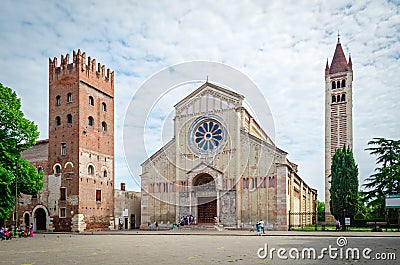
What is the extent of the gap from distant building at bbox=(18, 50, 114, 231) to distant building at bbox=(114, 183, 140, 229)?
3.34 ft

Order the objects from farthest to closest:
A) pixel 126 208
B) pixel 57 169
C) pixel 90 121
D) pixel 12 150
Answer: pixel 126 208 < pixel 90 121 < pixel 57 169 < pixel 12 150

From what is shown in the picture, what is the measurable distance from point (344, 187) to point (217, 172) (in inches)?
510

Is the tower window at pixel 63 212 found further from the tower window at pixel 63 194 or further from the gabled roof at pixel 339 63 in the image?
the gabled roof at pixel 339 63

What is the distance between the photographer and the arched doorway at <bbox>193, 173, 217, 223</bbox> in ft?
137

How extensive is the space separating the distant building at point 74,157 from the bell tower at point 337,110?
109 feet

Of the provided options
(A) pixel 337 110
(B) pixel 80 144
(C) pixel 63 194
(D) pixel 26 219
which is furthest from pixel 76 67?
(A) pixel 337 110

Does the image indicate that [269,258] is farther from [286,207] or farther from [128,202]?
[128,202]

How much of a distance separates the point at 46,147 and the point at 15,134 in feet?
40.7

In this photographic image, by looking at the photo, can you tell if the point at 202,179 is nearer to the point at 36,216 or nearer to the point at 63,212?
the point at 63,212

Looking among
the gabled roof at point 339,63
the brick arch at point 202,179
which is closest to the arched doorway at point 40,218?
the brick arch at point 202,179

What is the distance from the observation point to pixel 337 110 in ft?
202

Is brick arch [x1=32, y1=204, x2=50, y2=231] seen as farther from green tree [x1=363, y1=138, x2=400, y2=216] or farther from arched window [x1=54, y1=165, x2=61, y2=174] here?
green tree [x1=363, y1=138, x2=400, y2=216]

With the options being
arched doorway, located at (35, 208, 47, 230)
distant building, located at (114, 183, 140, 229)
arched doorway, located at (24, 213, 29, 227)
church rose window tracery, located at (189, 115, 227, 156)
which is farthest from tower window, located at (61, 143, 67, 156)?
church rose window tracery, located at (189, 115, 227, 156)

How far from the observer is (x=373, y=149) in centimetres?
4338
